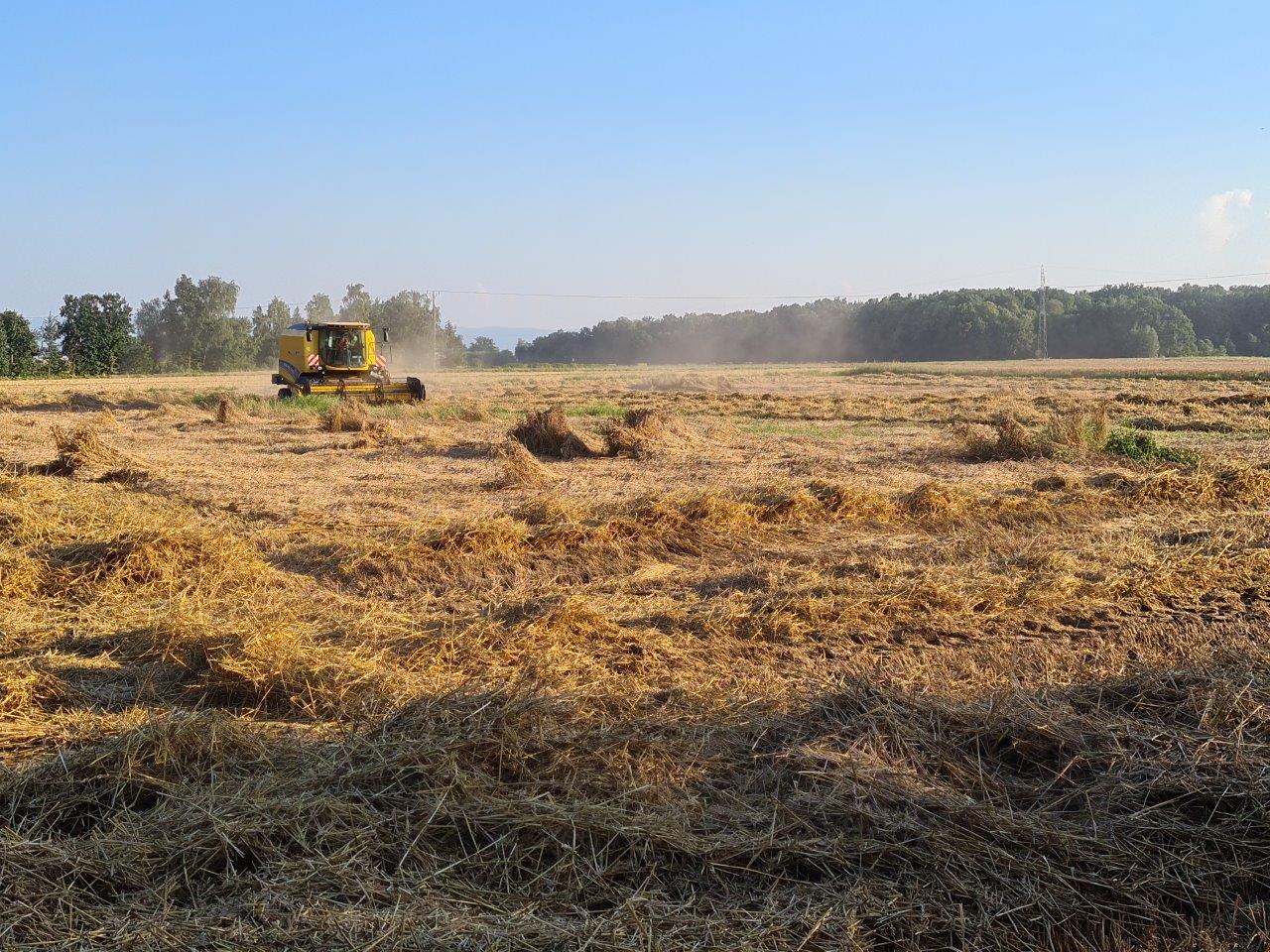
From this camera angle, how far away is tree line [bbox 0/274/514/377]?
64250mm

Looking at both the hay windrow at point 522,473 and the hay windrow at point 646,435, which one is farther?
the hay windrow at point 646,435

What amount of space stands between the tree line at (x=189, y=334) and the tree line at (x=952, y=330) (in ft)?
66.9

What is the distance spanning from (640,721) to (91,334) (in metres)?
73.1

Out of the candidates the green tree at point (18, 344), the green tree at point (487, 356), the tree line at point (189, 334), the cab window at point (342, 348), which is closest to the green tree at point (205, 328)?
the tree line at point (189, 334)

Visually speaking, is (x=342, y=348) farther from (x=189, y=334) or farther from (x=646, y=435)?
(x=189, y=334)

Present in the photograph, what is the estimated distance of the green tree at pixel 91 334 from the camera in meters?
67.1

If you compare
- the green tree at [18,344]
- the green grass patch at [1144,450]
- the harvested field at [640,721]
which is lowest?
the harvested field at [640,721]

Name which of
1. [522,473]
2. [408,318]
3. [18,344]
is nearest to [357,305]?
[408,318]

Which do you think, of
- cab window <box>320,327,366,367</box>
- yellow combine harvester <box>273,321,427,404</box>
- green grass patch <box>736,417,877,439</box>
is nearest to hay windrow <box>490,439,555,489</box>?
green grass patch <box>736,417,877,439</box>

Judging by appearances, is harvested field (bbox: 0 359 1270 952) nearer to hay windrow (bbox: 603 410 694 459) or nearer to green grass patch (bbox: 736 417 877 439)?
hay windrow (bbox: 603 410 694 459)

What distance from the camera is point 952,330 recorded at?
11444cm

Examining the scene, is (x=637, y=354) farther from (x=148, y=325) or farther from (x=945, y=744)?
(x=945, y=744)

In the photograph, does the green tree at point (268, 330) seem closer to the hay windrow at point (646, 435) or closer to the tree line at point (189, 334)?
the tree line at point (189, 334)

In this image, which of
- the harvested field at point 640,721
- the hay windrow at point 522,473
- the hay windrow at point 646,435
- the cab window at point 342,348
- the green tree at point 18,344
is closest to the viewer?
the harvested field at point 640,721
